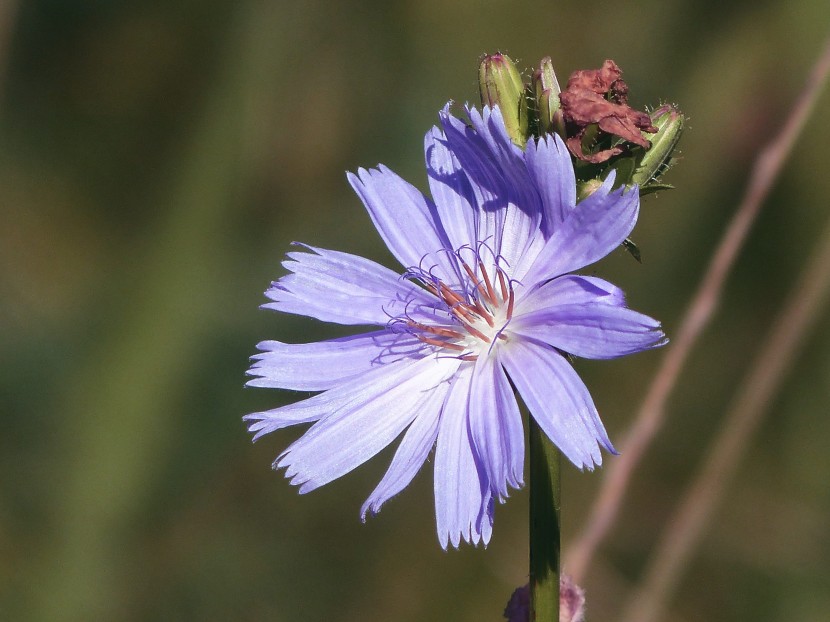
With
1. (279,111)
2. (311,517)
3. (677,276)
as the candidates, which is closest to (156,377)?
(311,517)

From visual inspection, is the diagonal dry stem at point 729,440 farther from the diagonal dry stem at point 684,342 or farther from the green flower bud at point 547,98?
the green flower bud at point 547,98

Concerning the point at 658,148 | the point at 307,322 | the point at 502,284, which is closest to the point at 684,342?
the point at 502,284

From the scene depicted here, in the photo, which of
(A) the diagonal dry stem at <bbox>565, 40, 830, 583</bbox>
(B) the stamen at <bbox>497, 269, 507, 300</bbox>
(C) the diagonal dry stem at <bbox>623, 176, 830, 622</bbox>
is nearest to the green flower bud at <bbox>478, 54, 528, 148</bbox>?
(B) the stamen at <bbox>497, 269, 507, 300</bbox>

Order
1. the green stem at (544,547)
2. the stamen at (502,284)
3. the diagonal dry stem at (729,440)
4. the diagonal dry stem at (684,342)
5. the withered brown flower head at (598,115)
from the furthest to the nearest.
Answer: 1. the diagonal dry stem at (729,440)
2. the diagonal dry stem at (684,342)
3. the stamen at (502,284)
4. the withered brown flower head at (598,115)
5. the green stem at (544,547)

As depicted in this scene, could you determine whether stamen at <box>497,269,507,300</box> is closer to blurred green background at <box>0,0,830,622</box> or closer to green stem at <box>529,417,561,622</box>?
green stem at <box>529,417,561,622</box>

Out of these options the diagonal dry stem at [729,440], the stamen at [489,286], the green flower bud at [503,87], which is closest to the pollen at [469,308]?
the stamen at [489,286]

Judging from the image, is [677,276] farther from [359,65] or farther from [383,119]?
[359,65]

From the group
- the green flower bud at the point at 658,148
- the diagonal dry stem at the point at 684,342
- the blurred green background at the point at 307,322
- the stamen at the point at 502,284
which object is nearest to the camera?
the green flower bud at the point at 658,148
